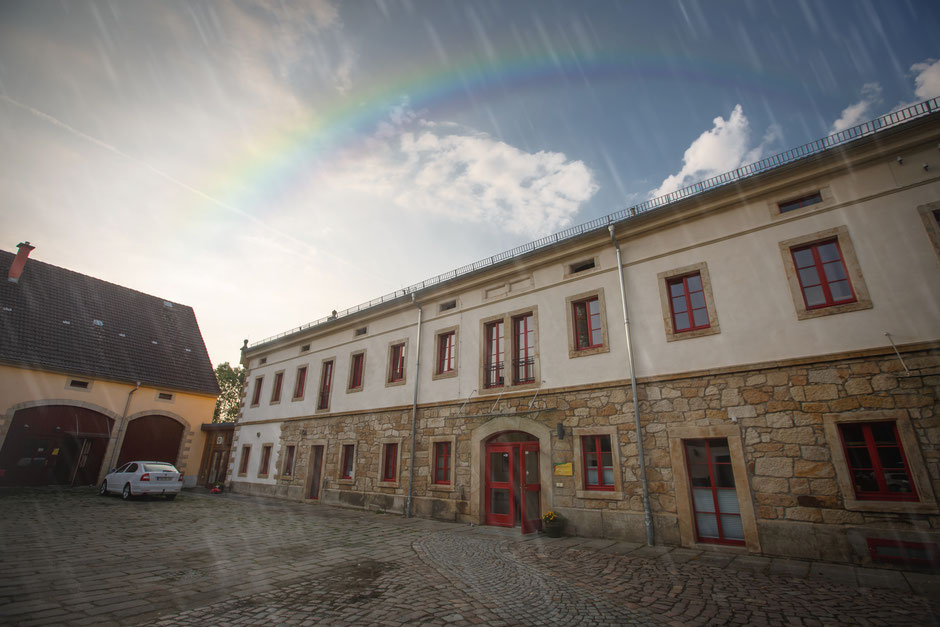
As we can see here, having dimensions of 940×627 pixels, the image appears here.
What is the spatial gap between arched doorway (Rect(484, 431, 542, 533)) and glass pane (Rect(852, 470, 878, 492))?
20.0 feet

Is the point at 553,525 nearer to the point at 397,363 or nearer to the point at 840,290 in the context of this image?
the point at 840,290

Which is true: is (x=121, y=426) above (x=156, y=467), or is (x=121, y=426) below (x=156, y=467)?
above

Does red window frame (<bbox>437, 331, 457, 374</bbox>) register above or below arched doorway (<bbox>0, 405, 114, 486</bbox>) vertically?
above

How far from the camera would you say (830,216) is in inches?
332

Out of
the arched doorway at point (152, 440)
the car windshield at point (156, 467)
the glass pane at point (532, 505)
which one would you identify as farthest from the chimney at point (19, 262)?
the glass pane at point (532, 505)

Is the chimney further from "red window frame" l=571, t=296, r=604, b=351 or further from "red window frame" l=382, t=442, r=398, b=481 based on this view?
"red window frame" l=571, t=296, r=604, b=351

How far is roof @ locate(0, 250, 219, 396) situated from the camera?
19.9 m

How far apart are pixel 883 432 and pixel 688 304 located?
12.8ft

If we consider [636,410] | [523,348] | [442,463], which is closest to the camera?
[636,410]

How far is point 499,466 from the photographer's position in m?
11.9

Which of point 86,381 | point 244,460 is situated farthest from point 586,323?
point 86,381

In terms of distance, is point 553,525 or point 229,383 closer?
point 553,525

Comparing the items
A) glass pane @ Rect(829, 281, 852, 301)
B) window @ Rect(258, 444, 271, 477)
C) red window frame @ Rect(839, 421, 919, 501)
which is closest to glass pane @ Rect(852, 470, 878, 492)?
red window frame @ Rect(839, 421, 919, 501)

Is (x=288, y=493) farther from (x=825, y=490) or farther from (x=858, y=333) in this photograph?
(x=858, y=333)
